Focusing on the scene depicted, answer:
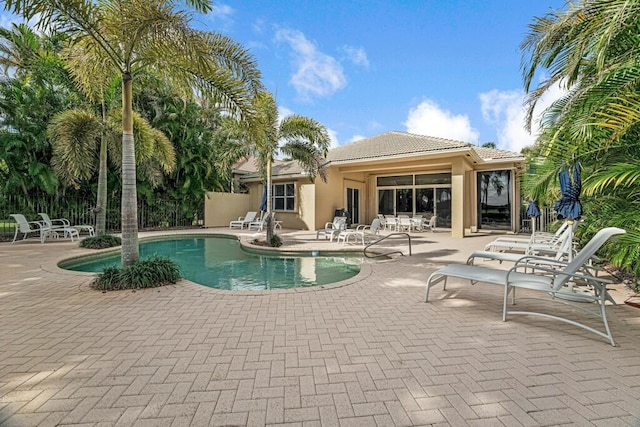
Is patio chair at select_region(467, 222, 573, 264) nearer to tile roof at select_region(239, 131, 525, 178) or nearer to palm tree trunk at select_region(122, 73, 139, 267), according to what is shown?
palm tree trunk at select_region(122, 73, 139, 267)

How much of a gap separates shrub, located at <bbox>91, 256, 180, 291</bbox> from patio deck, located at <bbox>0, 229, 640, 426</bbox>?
389 mm

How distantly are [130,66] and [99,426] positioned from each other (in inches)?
242

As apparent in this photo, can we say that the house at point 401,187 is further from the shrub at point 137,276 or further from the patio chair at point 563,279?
the patio chair at point 563,279

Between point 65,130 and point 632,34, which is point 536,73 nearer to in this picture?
point 632,34

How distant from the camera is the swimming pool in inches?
276

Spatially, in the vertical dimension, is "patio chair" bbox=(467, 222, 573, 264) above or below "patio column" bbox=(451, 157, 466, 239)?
below

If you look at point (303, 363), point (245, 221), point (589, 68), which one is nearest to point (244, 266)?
point (303, 363)

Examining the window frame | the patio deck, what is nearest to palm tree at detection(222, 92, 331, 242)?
the window frame

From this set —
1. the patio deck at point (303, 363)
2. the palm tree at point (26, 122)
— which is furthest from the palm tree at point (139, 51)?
the palm tree at point (26, 122)

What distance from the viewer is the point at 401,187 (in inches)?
→ 722

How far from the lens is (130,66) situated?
19.1ft

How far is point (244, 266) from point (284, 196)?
10.0 meters

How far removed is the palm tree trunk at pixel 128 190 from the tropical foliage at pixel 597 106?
7263 mm

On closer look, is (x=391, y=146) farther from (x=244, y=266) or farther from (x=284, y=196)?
(x=244, y=266)
